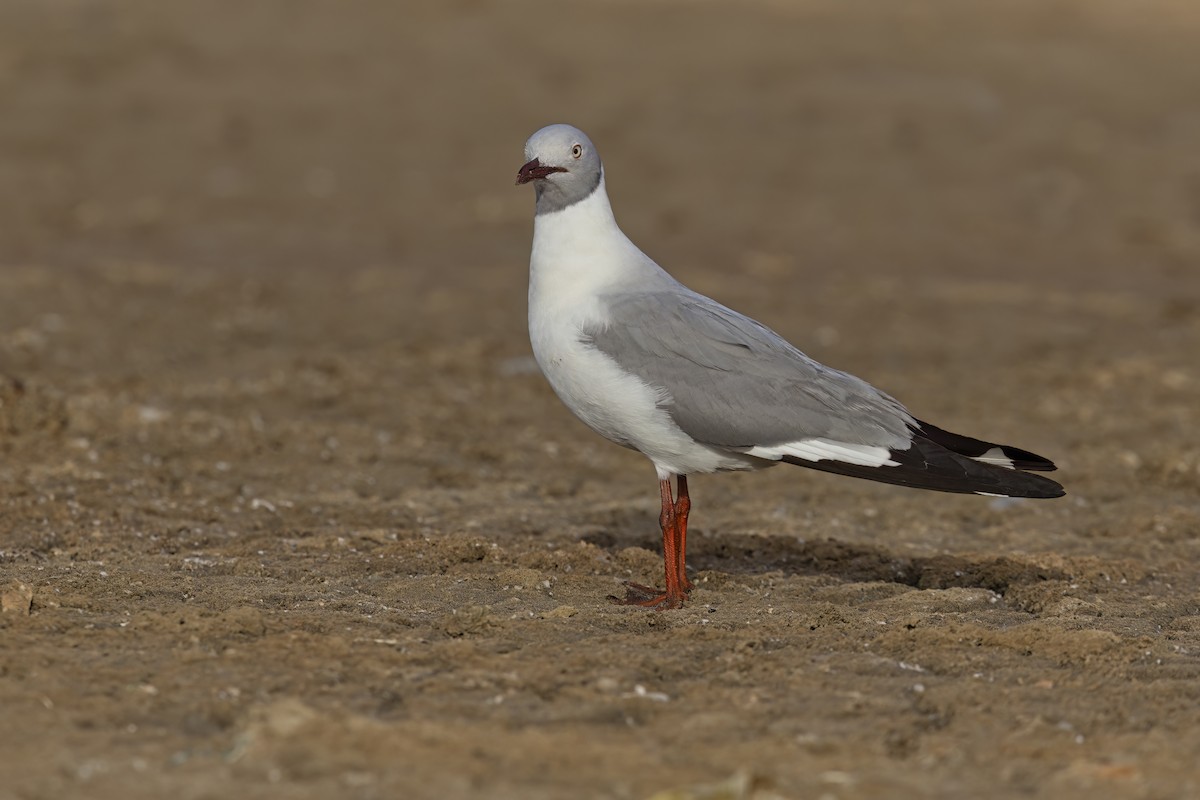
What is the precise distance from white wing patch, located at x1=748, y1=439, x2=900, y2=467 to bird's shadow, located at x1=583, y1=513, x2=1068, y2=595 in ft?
2.72

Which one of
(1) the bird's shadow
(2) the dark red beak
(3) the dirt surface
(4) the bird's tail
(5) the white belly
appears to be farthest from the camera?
(1) the bird's shadow

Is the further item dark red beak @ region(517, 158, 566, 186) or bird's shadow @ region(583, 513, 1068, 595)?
bird's shadow @ region(583, 513, 1068, 595)

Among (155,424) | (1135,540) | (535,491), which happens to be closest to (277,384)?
(155,424)

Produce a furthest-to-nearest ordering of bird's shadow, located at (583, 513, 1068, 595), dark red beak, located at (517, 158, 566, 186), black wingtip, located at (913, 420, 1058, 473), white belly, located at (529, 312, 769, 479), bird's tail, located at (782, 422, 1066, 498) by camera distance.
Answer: bird's shadow, located at (583, 513, 1068, 595) < dark red beak, located at (517, 158, 566, 186) < black wingtip, located at (913, 420, 1058, 473) < white belly, located at (529, 312, 769, 479) < bird's tail, located at (782, 422, 1066, 498)

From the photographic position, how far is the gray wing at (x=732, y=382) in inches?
202

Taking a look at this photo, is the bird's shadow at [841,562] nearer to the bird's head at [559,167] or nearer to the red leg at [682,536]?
the red leg at [682,536]

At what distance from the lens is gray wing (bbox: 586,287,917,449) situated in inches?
202

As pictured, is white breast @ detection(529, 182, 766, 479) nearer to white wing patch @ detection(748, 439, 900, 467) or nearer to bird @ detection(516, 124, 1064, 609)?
bird @ detection(516, 124, 1064, 609)

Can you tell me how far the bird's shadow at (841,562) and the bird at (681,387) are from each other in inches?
26.9

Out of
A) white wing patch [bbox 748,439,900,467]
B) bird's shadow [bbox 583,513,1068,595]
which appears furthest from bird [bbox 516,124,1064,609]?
bird's shadow [bbox 583,513,1068,595]

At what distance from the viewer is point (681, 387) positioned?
5145 millimetres

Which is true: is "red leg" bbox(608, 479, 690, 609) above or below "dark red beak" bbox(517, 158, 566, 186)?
below

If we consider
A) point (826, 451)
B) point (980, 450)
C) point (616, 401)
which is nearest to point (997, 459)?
point (980, 450)

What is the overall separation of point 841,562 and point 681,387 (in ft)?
4.64
